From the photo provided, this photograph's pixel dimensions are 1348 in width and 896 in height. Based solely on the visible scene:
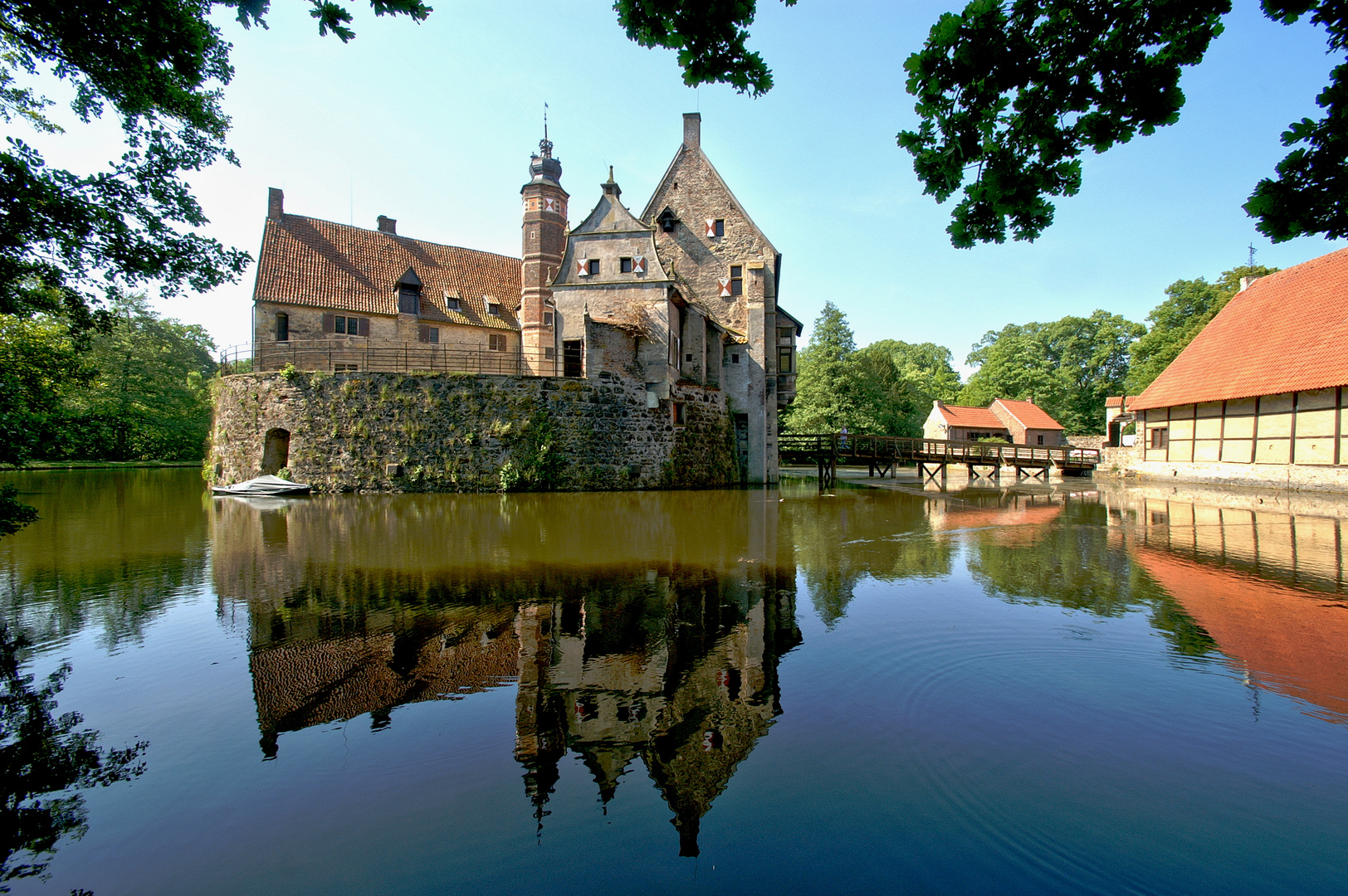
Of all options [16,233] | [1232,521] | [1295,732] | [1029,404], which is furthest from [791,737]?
[1029,404]

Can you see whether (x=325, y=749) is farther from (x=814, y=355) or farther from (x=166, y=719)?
(x=814, y=355)

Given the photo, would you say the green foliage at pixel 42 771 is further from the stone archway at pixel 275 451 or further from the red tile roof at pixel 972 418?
the red tile roof at pixel 972 418

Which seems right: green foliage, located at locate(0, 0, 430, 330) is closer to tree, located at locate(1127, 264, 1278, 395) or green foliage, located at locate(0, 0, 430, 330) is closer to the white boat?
the white boat

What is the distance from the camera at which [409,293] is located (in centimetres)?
3102

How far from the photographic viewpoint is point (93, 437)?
5.79 metres

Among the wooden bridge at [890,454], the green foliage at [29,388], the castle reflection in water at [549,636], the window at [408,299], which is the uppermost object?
the window at [408,299]

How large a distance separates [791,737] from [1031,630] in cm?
395

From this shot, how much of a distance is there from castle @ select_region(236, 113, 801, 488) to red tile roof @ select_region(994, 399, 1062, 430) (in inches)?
1193

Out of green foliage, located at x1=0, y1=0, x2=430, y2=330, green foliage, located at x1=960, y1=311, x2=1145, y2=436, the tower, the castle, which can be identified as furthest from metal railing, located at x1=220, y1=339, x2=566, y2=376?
green foliage, located at x1=960, y1=311, x2=1145, y2=436

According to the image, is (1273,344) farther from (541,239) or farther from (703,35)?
(703,35)

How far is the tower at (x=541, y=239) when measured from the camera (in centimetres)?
3138

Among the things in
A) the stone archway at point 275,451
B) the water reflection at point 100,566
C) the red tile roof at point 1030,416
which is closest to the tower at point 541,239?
the stone archway at point 275,451

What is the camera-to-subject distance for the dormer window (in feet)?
100

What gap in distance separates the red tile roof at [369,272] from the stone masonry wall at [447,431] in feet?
21.1
